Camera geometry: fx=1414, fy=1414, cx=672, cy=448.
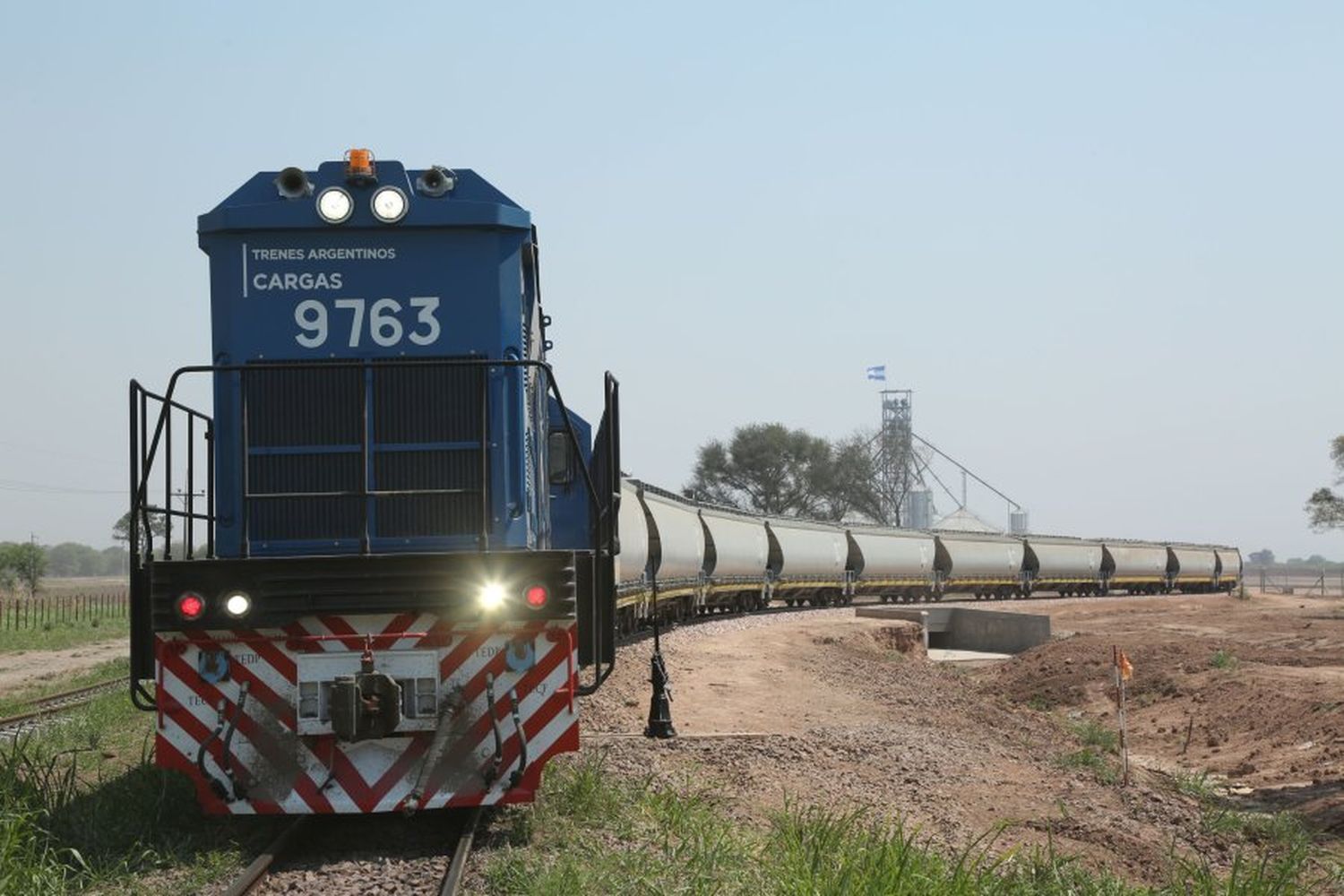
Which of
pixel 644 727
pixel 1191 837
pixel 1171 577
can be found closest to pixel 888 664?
pixel 644 727

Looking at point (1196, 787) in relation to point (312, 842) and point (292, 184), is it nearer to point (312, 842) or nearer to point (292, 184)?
point (312, 842)

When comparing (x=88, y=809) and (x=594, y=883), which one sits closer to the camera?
(x=594, y=883)

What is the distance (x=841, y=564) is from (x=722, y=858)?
43.2 m

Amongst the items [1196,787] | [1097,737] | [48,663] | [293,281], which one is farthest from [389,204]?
[48,663]

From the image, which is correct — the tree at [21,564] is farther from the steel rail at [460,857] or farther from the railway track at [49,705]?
the steel rail at [460,857]

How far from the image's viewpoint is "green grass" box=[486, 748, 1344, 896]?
6.79m

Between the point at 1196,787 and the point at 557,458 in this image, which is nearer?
the point at 557,458

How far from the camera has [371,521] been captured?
857cm

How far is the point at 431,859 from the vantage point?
7.27 metres

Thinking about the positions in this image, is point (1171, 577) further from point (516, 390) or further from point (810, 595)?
point (516, 390)

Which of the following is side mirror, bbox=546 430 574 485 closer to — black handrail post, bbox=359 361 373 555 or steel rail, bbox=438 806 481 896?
black handrail post, bbox=359 361 373 555

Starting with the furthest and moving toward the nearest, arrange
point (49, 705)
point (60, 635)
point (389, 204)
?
point (60, 635)
point (49, 705)
point (389, 204)

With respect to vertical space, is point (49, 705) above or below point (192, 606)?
below

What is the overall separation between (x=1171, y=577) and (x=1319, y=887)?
6451 cm
